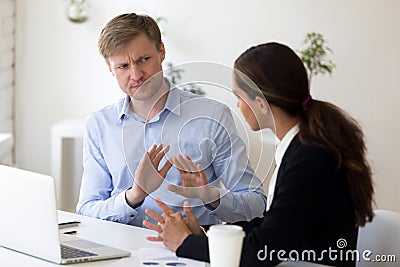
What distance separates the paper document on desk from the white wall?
2114mm

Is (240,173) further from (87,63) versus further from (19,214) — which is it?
(87,63)

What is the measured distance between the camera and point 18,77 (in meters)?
4.14

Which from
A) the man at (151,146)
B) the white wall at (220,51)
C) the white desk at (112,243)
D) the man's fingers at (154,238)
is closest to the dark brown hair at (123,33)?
the man at (151,146)

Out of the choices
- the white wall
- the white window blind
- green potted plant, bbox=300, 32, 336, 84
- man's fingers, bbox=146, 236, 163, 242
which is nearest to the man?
man's fingers, bbox=146, 236, 163, 242

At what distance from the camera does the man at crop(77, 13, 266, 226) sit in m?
2.13

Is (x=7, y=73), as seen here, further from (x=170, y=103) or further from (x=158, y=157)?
(x=158, y=157)

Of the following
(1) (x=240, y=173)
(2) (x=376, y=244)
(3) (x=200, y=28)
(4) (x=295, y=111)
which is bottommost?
(2) (x=376, y=244)

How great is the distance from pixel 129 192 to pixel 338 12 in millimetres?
1936

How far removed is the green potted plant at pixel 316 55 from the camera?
361 cm

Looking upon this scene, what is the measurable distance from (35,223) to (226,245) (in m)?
0.52

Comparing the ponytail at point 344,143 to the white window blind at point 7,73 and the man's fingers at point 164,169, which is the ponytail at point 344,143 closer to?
the man's fingers at point 164,169

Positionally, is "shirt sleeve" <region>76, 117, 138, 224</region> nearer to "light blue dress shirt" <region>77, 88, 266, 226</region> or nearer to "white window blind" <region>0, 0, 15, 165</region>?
"light blue dress shirt" <region>77, 88, 266, 226</region>

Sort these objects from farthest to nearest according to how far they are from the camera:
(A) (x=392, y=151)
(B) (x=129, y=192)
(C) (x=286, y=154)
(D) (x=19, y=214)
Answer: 1. (A) (x=392, y=151)
2. (B) (x=129, y=192)
3. (D) (x=19, y=214)
4. (C) (x=286, y=154)

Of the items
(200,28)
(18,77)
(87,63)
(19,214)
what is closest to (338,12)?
(200,28)
